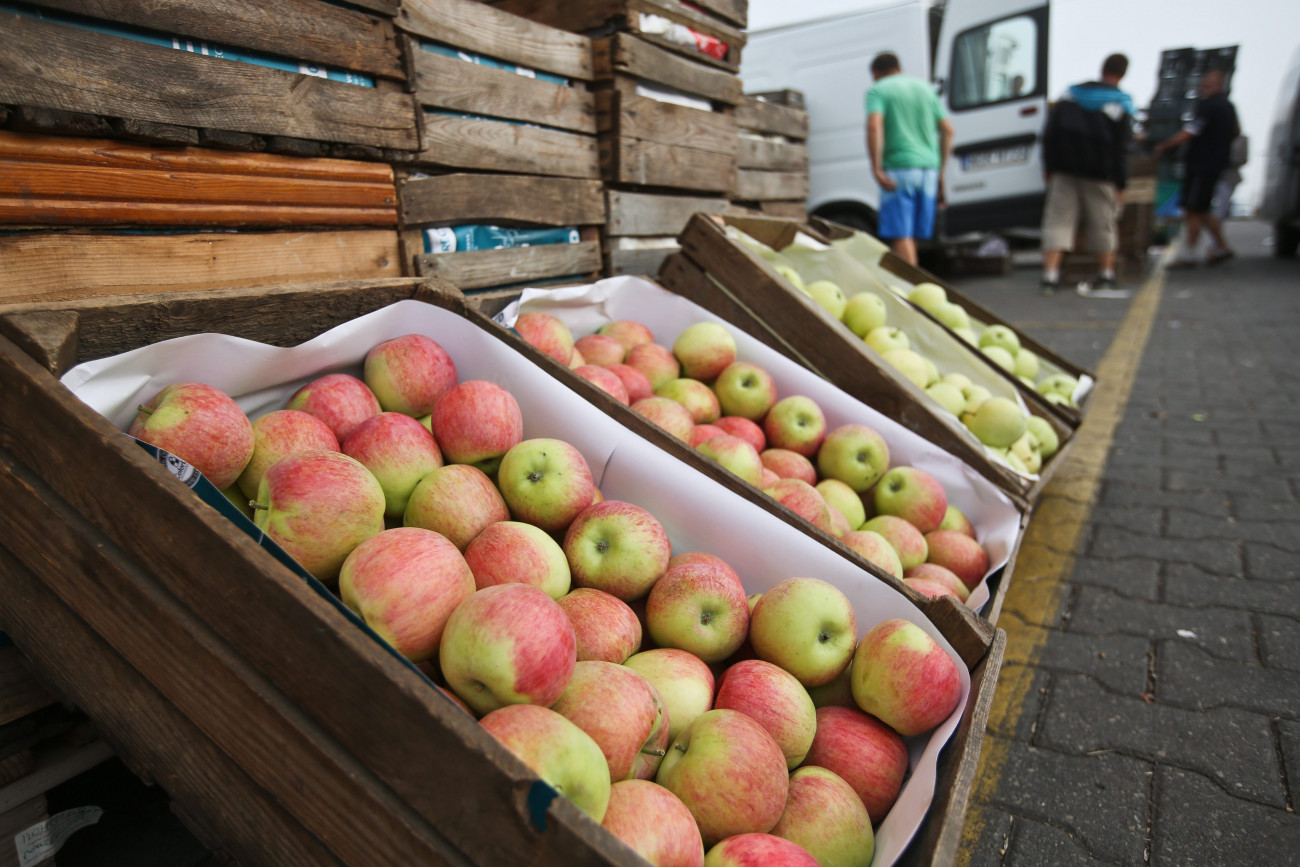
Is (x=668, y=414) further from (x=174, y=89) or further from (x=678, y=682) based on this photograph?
(x=174, y=89)

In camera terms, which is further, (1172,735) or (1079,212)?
(1079,212)

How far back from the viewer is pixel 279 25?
2049mm

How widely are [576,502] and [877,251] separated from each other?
3645 millimetres

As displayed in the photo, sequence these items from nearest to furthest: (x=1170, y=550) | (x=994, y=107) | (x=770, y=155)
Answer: (x=1170, y=550)
(x=770, y=155)
(x=994, y=107)

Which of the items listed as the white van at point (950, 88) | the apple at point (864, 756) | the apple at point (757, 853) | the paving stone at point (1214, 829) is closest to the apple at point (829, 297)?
the paving stone at point (1214, 829)

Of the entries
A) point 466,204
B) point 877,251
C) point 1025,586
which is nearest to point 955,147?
point 877,251

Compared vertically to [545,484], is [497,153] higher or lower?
higher

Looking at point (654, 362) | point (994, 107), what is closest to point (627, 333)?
point (654, 362)

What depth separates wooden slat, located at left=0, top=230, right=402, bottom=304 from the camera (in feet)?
5.46

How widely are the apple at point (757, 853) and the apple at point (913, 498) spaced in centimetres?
152

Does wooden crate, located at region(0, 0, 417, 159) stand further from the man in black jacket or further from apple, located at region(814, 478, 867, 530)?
the man in black jacket

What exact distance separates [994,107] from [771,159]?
6.59m

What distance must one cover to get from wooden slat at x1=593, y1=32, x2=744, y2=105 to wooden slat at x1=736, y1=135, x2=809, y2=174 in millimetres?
531

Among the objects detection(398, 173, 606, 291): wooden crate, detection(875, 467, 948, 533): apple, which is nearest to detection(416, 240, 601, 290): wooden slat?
detection(398, 173, 606, 291): wooden crate
